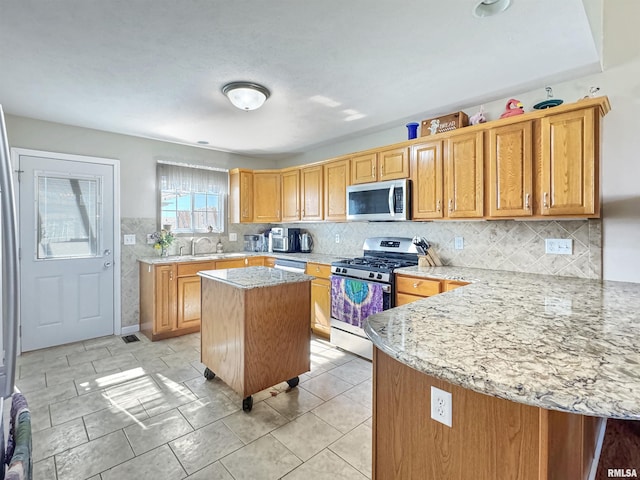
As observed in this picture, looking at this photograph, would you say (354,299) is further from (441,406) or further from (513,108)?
(441,406)

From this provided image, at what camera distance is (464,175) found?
2783mm

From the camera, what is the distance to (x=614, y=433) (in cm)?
173

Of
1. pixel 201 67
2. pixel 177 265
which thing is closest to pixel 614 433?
pixel 201 67

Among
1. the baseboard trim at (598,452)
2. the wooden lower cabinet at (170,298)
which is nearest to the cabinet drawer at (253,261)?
the wooden lower cabinet at (170,298)

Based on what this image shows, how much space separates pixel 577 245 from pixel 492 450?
2.25m

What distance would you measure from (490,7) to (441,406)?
1908 mm

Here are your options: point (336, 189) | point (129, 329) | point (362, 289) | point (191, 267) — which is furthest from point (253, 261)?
point (362, 289)

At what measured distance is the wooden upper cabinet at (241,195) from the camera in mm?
4627

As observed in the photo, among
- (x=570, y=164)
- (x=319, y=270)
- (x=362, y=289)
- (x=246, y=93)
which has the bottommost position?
(x=362, y=289)

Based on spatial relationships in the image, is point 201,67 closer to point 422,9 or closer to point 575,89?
point 422,9

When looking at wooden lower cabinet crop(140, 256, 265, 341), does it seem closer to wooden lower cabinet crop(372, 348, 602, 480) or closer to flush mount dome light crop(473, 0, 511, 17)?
wooden lower cabinet crop(372, 348, 602, 480)

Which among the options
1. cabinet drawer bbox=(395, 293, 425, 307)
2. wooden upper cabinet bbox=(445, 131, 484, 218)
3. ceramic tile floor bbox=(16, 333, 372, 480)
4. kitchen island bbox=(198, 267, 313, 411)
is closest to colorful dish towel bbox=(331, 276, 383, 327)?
cabinet drawer bbox=(395, 293, 425, 307)

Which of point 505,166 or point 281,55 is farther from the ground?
point 281,55

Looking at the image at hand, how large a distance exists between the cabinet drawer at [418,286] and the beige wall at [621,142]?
117 centimetres
